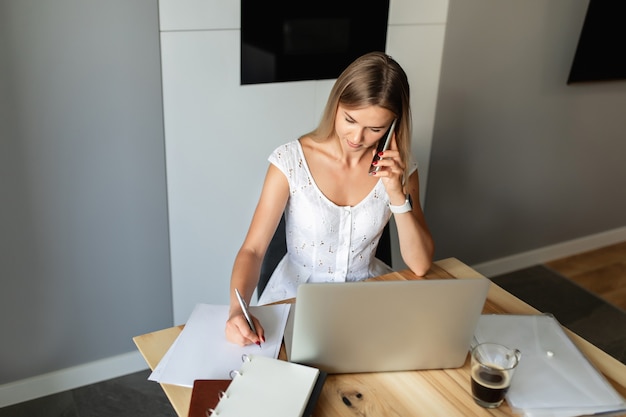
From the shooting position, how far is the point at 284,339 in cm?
131

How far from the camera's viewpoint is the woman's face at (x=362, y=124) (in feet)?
5.21

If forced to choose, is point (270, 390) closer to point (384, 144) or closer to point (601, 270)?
point (384, 144)

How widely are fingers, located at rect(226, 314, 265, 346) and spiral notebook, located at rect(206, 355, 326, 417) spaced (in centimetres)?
8

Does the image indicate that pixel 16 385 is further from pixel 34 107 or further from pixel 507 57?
pixel 507 57

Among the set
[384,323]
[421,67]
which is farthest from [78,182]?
[421,67]

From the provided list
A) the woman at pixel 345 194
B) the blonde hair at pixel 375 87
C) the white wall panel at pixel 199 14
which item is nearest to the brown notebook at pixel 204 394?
the woman at pixel 345 194

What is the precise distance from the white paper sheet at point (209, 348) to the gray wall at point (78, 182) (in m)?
0.90

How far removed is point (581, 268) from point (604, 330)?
610mm

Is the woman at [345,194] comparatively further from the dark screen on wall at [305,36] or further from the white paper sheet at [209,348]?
the dark screen on wall at [305,36]

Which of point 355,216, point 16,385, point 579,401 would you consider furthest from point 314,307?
point 16,385

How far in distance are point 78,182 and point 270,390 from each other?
1250 mm

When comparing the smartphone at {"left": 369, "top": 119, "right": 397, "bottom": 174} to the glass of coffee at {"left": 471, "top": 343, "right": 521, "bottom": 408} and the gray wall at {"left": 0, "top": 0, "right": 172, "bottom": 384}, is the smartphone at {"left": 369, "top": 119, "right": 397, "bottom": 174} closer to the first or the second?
the glass of coffee at {"left": 471, "top": 343, "right": 521, "bottom": 408}

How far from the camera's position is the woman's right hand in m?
1.28

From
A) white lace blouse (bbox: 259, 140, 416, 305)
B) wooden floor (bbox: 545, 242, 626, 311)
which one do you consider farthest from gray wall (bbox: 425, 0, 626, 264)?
white lace blouse (bbox: 259, 140, 416, 305)
